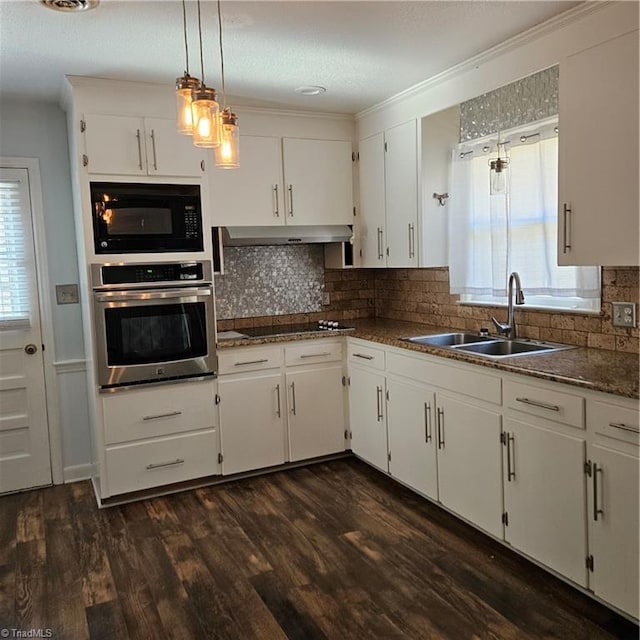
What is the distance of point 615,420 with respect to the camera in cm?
212

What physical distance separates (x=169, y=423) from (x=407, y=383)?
1432mm

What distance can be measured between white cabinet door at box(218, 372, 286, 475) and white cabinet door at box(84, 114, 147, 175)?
1372 mm

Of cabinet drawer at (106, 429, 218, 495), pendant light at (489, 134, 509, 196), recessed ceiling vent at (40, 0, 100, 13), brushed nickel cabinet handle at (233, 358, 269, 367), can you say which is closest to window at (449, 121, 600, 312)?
pendant light at (489, 134, 509, 196)

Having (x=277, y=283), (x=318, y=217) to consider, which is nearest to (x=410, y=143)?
(x=318, y=217)

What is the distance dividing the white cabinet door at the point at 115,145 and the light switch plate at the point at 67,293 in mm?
889

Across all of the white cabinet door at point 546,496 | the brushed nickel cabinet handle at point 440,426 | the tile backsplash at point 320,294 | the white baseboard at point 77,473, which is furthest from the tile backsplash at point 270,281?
the white cabinet door at point 546,496

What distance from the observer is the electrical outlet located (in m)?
2.71

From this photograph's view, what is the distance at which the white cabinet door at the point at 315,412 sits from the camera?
3.88 metres

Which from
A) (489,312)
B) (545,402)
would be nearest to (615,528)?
(545,402)

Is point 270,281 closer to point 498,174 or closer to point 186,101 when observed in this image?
point 498,174

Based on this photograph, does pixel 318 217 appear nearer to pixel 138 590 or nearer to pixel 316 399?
pixel 316 399

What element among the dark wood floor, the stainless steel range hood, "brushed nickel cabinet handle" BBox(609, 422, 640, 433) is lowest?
the dark wood floor

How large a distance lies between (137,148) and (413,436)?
2.25 m

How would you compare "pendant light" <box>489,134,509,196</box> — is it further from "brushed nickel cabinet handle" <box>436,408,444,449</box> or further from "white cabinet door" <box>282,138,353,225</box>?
"brushed nickel cabinet handle" <box>436,408,444,449</box>
